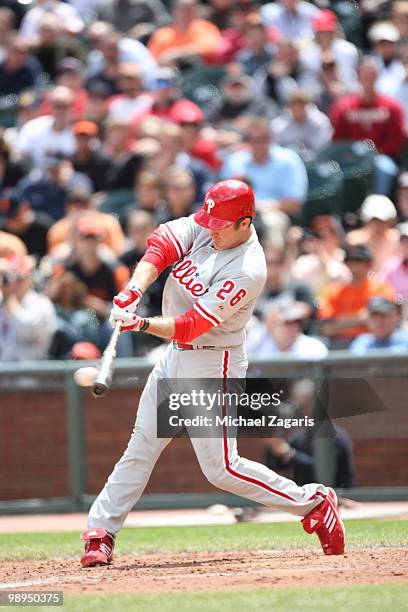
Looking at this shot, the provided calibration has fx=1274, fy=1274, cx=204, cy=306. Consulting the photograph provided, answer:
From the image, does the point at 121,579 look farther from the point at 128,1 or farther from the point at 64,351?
the point at 128,1

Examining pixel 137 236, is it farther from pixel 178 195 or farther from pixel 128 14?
pixel 128 14

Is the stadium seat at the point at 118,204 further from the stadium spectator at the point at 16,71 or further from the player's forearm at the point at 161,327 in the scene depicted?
the player's forearm at the point at 161,327

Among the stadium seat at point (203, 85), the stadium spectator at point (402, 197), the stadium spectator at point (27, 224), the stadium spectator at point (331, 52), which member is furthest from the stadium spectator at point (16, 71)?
the stadium spectator at point (402, 197)

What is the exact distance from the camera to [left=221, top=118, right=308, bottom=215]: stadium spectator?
11.6 metres

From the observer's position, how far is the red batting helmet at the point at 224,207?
20.0 ft

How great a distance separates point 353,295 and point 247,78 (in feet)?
12.5

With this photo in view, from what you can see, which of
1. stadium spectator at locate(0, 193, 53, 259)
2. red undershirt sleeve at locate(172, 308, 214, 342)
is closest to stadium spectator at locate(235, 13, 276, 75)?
stadium spectator at locate(0, 193, 53, 259)

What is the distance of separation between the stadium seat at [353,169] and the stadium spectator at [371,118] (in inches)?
6.9

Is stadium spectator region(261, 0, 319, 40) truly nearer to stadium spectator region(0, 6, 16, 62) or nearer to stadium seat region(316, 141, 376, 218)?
stadium seat region(316, 141, 376, 218)

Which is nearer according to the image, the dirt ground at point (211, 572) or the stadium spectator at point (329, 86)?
the dirt ground at point (211, 572)

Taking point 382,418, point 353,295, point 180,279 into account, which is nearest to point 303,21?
point 353,295

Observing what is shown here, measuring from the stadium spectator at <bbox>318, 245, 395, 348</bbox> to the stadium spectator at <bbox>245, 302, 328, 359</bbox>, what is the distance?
0.22 m

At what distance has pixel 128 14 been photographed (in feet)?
51.1

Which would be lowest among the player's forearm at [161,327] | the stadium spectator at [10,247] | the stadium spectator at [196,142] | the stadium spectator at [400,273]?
the stadium spectator at [10,247]
